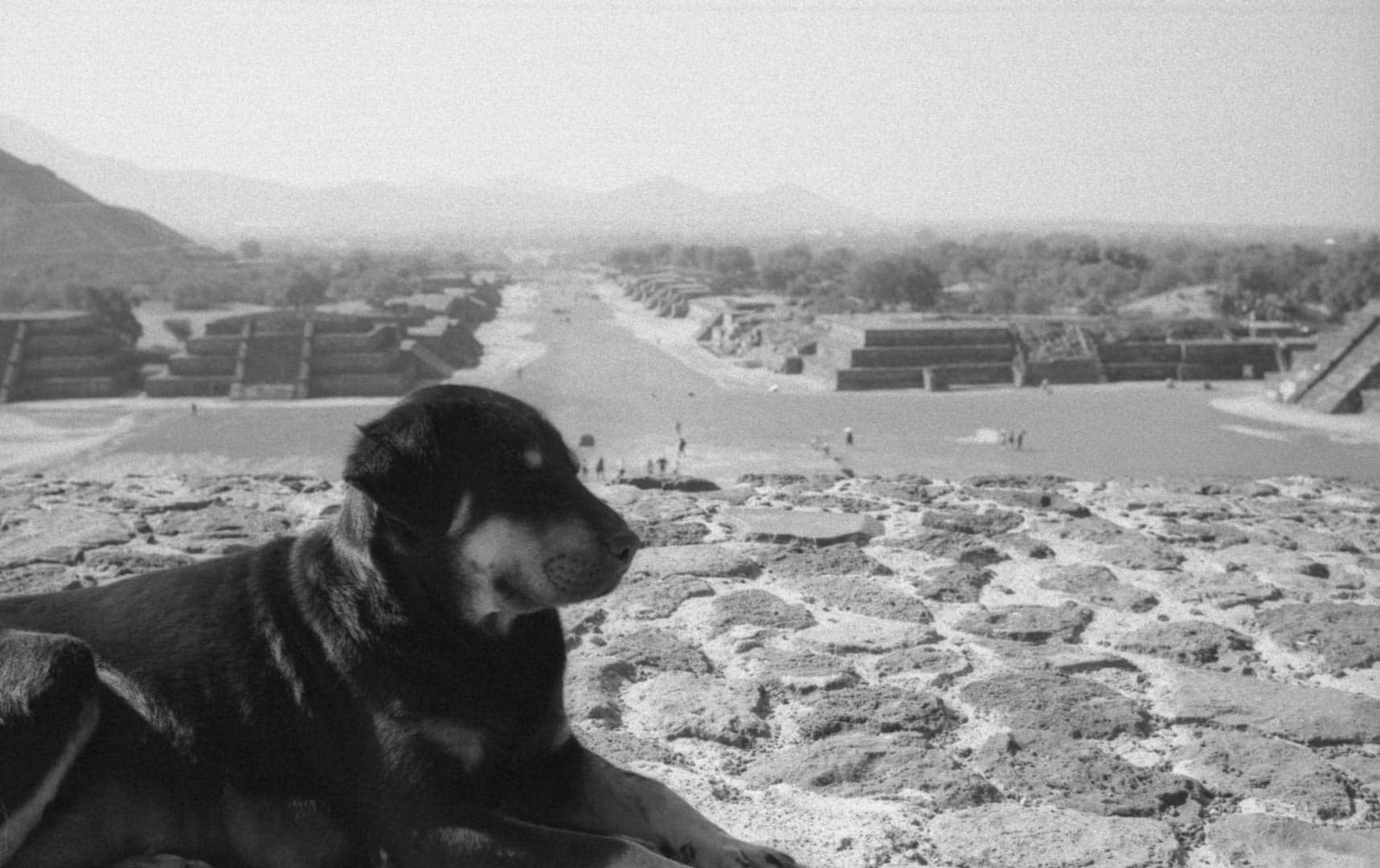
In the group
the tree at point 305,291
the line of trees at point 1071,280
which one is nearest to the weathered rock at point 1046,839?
the line of trees at point 1071,280

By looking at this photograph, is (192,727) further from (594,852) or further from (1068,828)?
(1068,828)

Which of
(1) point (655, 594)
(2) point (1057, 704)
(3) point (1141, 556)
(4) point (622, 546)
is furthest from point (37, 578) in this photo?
(3) point (1141, 556)

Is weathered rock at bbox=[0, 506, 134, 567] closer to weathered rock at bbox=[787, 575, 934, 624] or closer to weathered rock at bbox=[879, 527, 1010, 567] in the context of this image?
weathered rock at bbox=[787, 575, 934, 624]

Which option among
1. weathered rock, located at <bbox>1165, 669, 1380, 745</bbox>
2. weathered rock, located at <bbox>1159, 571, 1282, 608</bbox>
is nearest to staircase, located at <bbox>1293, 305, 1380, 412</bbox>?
weathered rock, located at <bbox>1159, 571, 1282, 608</bbox>

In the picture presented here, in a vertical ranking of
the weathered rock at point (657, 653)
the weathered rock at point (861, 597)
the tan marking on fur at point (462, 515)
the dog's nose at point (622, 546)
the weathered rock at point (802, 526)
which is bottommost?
the weathered rock at point (657, 653)

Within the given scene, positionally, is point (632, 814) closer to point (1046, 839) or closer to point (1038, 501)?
point (1046, 839)

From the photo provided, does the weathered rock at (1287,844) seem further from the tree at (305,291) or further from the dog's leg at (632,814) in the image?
the tree at (305,291)
